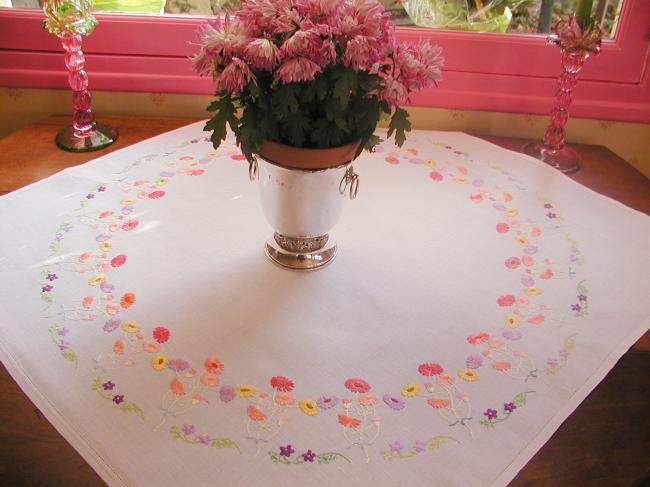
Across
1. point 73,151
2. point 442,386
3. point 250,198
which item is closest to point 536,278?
point 442,386

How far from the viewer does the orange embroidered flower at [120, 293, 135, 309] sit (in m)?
0.89

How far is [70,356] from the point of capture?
0.80m

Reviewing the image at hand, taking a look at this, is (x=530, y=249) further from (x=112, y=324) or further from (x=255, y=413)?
(x=112, y=324)

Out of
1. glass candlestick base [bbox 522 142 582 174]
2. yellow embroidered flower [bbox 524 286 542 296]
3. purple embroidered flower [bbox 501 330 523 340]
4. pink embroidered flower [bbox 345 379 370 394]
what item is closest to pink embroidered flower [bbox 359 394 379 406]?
pink embroidered flower [bbox 345 379 370 394]

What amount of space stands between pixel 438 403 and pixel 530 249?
1.32 ft

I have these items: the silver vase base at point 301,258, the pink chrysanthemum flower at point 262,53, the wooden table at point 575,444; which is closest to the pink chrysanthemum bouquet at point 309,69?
the pink chrysanthemum flower at point 262,53

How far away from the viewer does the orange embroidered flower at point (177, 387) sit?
0.76 m

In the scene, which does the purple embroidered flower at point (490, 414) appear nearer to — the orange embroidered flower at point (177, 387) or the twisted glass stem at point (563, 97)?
the orange embroidered flower at point (177, 387)

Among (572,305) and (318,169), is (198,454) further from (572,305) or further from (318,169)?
(572,305)

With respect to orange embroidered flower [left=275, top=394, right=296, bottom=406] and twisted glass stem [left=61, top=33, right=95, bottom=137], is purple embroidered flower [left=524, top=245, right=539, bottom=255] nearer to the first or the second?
orange embroidered flower [left=275, top=394, right=296, bottom=406]

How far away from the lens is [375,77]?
0.81 metres

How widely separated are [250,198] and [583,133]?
0.83 meters

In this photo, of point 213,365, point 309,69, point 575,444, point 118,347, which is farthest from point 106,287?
point 575,444

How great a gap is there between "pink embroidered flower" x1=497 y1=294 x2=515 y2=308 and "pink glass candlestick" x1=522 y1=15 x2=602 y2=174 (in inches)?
19.2
